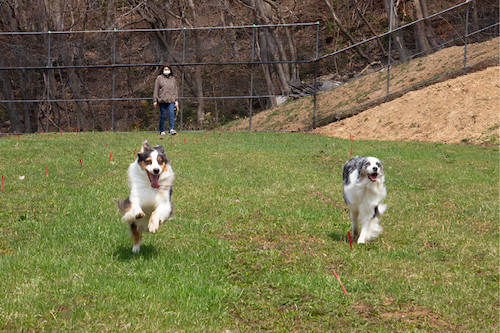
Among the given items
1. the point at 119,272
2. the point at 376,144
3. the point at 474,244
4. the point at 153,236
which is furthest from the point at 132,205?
the point at 376,144

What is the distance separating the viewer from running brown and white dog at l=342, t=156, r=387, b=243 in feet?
22.4

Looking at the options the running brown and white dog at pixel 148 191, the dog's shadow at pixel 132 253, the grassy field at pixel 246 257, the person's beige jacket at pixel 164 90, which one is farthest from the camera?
the person's beige jacket at pixel 164 90

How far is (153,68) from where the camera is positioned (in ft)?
81.9

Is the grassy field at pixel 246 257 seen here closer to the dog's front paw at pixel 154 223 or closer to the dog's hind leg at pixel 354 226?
the dog's hind leg at pixel 354 226

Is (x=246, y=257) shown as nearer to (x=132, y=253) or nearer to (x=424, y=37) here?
(x=132, y=253)

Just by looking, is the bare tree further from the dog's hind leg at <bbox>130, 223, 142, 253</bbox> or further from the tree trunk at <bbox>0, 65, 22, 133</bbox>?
the dog's hind leg at <bbox>130, 223, 142, 253</bbox>

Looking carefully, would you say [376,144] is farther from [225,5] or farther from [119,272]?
[225,5]

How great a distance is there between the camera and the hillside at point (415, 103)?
20109 millimetres

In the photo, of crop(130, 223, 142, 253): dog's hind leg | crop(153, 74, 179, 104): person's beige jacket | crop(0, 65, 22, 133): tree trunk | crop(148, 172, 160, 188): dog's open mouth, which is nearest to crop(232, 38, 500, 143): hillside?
crop(153, 74, 179, 104): person's beige jacket

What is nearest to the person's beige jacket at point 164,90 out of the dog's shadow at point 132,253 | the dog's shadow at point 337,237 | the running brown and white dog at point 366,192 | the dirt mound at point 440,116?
the dirt mound at point 440,116

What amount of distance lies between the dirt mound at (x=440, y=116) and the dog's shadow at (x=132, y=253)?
15.2 meters

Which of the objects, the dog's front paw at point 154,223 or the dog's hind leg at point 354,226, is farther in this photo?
the dog's hind leg at point 354,226

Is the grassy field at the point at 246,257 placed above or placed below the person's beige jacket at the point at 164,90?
below

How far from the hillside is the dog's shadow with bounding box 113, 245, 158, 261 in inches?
608
